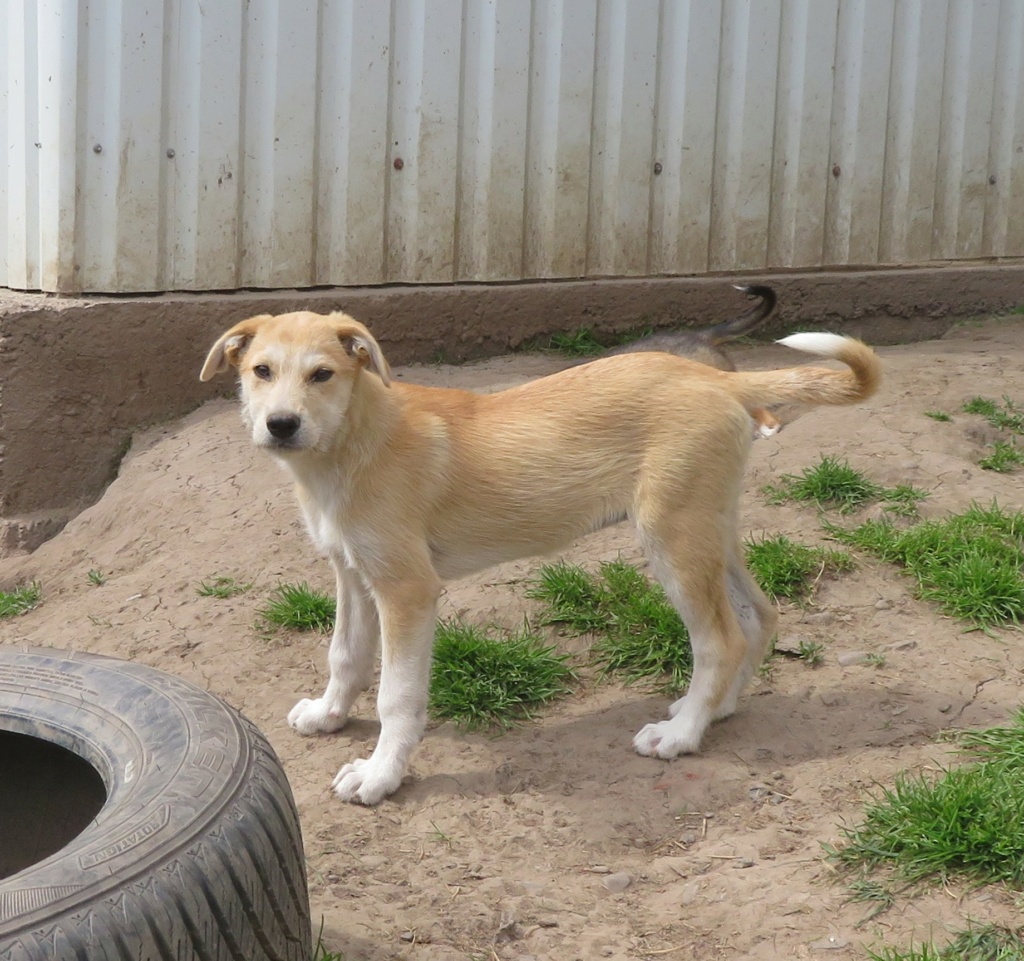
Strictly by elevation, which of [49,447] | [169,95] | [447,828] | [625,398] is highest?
[169,95]

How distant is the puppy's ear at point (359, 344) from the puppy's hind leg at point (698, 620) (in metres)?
1.11

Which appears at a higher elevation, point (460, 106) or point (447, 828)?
point (460, 106)

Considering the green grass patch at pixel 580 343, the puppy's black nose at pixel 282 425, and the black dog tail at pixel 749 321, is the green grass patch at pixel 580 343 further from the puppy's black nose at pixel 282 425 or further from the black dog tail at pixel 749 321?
the puppy's black nose at pixel 282 425

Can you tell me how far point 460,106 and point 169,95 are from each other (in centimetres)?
169

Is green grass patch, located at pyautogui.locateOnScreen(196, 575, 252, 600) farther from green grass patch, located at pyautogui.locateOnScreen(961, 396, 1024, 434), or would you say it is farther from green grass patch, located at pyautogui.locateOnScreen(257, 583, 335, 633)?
green grass patch, located at pyautogui.locateOnScreen(961, 396, 1024, 434)

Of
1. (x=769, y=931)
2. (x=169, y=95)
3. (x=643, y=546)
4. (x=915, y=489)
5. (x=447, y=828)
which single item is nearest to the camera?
(x=769, y=931)

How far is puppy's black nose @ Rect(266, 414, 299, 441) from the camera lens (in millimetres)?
4270

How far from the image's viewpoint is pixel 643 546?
183 inches

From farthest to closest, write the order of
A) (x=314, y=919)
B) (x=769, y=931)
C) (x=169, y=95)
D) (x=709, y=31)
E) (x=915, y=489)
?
1. (x=709, y=31)
2. (x=169, y=95)
3. (x=915, y=489)
4. (x=314, y=919)
5. (x=769, y=931)

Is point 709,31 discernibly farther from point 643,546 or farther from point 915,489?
point 643,546

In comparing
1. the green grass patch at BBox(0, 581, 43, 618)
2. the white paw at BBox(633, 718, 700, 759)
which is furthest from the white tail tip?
the green grass patch at BBox(0, 581, 43, 618)

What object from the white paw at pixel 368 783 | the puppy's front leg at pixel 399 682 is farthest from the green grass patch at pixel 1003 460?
the white paw at pixel 368 783

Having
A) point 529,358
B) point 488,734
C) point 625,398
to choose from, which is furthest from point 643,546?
point 529,358

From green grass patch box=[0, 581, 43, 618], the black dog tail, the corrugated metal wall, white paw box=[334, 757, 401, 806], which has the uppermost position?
the corrugated metal wall
